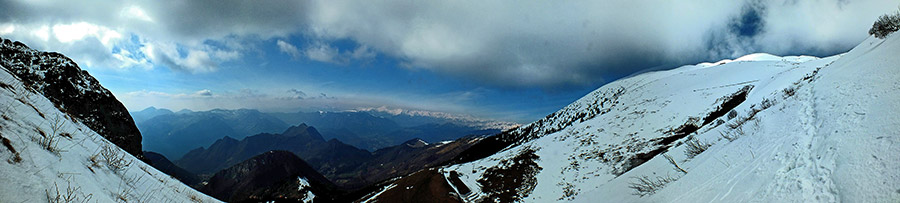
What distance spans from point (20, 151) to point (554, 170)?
37.3m

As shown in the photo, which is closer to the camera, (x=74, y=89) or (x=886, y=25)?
(x=886, y=25)

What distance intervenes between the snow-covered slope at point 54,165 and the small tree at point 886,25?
1175 inches

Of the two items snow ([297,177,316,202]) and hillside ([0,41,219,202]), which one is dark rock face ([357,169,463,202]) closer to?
hillside ([0,41,219,202])

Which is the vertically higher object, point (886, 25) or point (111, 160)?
point (886, 25)

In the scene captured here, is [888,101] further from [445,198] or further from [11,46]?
[11,46]

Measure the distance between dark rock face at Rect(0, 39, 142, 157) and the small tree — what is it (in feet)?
266

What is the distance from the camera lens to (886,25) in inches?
607

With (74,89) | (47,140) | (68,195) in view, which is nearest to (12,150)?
(68,195)

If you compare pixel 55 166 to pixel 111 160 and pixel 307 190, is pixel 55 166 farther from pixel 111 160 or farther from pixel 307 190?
pixel 307 190

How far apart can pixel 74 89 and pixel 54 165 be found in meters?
87.7

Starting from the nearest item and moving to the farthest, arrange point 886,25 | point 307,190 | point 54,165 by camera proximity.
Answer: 1. point 54,165
2. point 886,25
3. point 307,190

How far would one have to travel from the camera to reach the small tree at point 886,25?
48.5 ft

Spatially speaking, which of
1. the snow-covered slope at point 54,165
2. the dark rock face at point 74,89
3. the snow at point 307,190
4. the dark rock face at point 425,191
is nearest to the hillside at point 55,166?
the snow-covered slope at point 54,165

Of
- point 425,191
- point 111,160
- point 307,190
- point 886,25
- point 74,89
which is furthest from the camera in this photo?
point 307,190
